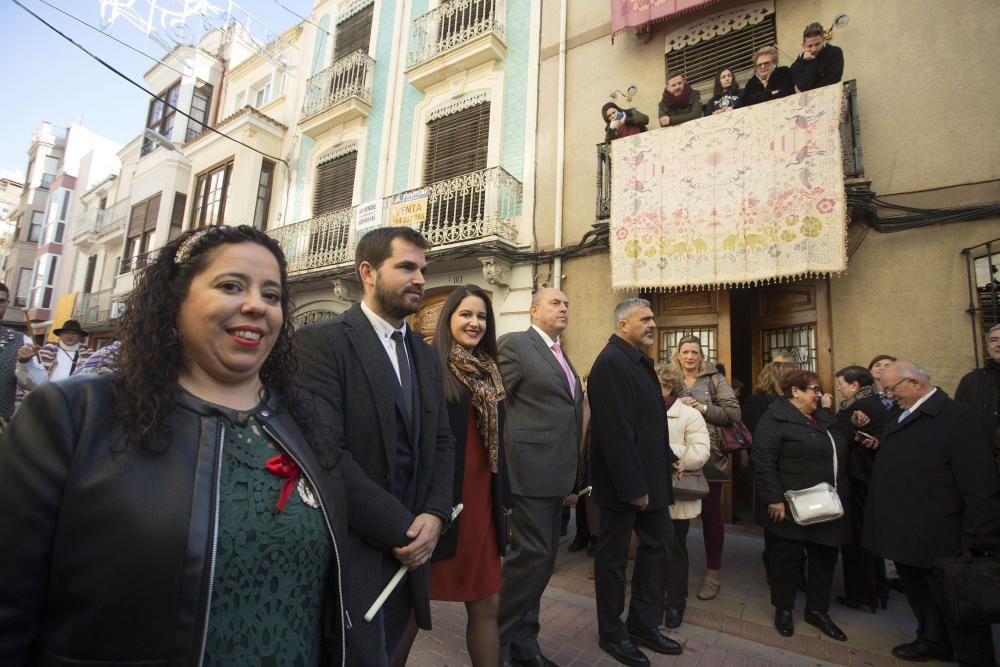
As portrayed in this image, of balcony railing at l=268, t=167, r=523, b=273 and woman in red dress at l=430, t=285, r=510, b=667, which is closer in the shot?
woman in red dress at l=430, t=285, r=510, b=667

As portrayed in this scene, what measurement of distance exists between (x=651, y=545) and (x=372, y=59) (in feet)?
40.6

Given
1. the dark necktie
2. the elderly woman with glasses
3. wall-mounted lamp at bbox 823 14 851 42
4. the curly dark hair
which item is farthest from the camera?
wall-mounted lamp at bbox 823 14 851 42

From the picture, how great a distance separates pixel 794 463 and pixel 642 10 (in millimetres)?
7465

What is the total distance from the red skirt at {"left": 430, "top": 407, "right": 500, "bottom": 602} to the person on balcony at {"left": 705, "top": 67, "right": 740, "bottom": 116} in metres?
6.33

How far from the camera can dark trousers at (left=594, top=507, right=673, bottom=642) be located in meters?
3.09

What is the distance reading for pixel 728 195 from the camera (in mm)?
6617

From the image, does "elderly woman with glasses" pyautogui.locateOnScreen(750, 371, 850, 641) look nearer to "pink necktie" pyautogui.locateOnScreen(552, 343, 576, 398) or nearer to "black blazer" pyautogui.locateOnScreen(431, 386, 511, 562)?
"pink necktie" pyautogui.locateOnScreen(552, 343, 576, 398)

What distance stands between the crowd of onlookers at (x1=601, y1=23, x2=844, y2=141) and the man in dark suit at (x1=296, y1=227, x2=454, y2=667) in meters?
6.35

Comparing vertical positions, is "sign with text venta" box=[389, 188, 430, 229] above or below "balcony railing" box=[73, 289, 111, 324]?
above

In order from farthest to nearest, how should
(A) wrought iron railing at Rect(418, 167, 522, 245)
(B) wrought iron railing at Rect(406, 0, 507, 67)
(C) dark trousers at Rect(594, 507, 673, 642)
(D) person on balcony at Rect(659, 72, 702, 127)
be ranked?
(B) wrought iron railing at Rect(406, 0, 507, 67) → (A) wrought iron railing at Rect(418, 167, 522, 245) → (D) person on balcony at Rect(659, 72, 702, 127) → (C) dark trousers at Rect(594, 507, 673, 642)

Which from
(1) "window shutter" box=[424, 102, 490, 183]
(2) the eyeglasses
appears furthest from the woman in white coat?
(1) "window shutter" box=[424, 102, 490, 183]

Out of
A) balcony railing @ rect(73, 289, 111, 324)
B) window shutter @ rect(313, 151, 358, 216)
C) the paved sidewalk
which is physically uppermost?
window shutter @ rect(313, 151, 358, 216)

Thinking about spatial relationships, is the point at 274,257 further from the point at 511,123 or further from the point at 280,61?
the point at 280,61

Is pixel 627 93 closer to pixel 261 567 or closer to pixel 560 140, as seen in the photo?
pixel 560 140
